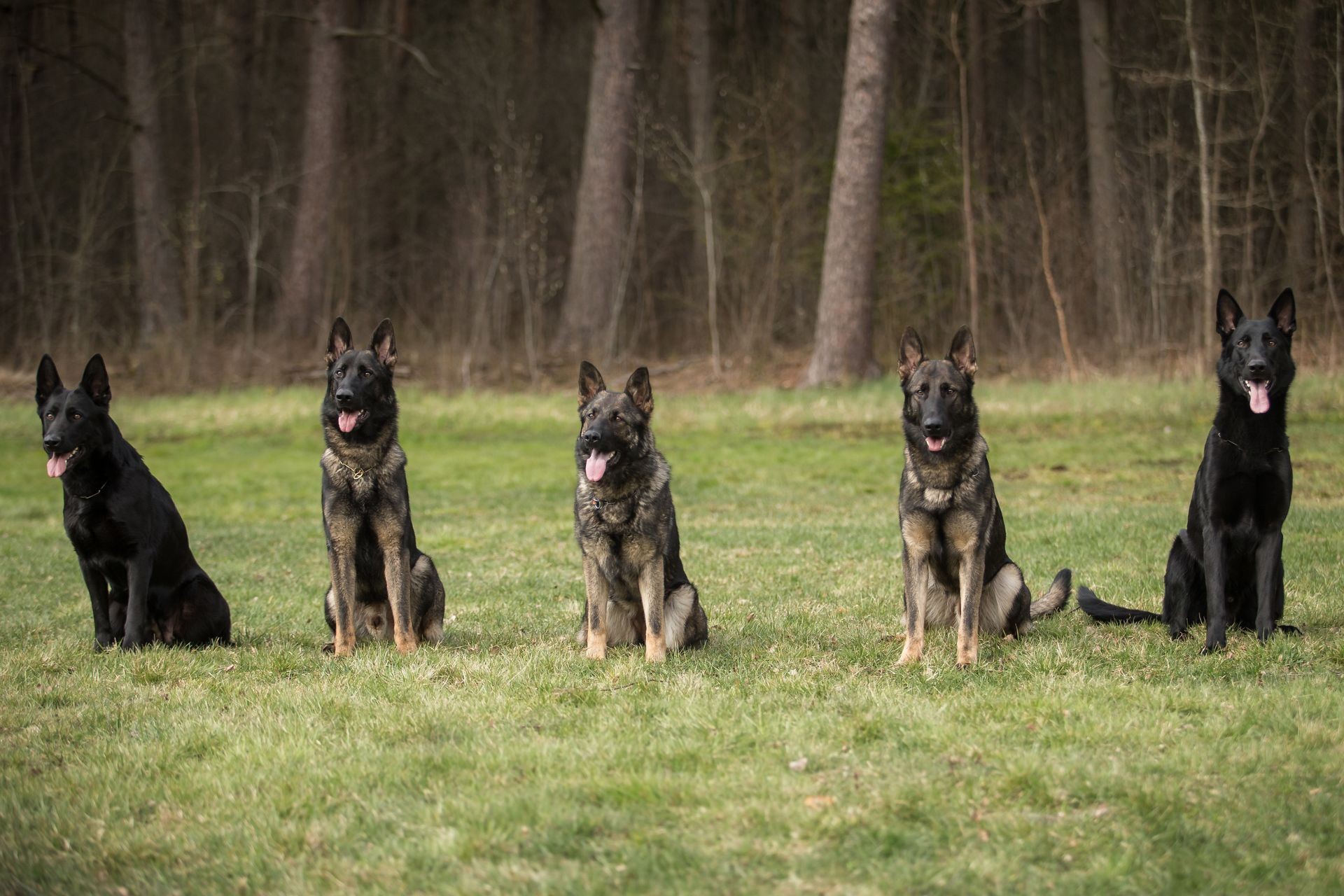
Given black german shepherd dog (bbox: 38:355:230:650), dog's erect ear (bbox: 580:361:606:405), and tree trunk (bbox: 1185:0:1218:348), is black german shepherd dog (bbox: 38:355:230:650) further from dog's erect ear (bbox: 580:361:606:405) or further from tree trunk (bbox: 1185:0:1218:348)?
tree trunk (bbox: 1185:0:1218:348)

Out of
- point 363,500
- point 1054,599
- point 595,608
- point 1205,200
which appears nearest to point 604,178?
point 1205,200

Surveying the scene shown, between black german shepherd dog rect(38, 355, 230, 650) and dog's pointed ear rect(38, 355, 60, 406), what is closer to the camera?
black german shepherd dog rect(38, 355, 230, 650)

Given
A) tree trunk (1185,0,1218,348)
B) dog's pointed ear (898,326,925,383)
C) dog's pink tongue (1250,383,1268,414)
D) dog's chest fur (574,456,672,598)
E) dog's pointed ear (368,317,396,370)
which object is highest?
tree trunk (1185,0,1218,348)

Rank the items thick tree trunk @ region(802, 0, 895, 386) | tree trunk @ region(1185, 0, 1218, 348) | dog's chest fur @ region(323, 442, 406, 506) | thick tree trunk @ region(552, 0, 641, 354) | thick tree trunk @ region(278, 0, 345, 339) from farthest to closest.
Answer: thick tree trunk @ region(278, 0, 345, 339)
thick tree trunk @ region(552, 0, 641, 354)
thick tree trunk @ region(802, 0, 895, 386)
tree trunk @ region(1185, 0, 1218, 348)
dog's chest fur @ region(323, 442, 406, 506)

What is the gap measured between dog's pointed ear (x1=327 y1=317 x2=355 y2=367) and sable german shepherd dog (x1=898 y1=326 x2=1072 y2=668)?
3.25 meters

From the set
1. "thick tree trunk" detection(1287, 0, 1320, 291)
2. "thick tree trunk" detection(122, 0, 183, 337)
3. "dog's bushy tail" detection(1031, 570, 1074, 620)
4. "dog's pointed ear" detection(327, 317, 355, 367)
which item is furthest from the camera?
"thick tree trunk" detection(122, 0, 183, 337)

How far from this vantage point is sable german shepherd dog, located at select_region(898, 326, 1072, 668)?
6395mm

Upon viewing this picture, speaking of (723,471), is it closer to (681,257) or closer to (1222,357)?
(1222,357)

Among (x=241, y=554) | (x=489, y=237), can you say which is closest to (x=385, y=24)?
(x=489, y=237)

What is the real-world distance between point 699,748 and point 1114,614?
3.54m

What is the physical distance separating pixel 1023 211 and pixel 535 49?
1695 centimetres

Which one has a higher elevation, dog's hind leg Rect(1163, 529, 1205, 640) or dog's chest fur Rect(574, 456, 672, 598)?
dog's chest fur Rect(574, 456, 672, 598)

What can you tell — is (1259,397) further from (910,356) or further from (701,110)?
(701,110)

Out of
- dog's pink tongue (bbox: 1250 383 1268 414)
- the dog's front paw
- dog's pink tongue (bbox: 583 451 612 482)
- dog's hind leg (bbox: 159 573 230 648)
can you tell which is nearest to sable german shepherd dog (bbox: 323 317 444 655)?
dog's hind leg (bbox: 159 573 230 648)
